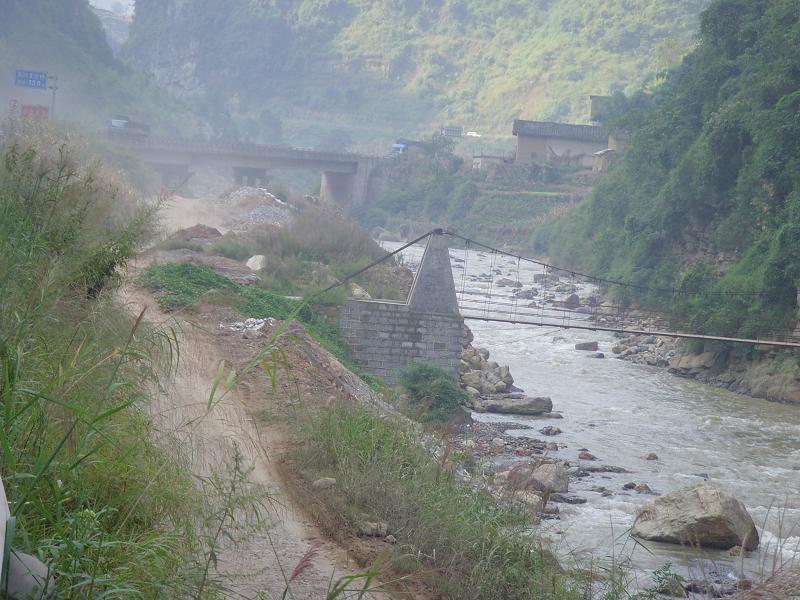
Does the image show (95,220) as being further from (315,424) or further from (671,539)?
(671,539)

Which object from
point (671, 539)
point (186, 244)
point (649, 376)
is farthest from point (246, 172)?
point (671, 539)

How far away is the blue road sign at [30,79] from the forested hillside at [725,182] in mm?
24703

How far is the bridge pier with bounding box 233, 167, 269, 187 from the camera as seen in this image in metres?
56.5

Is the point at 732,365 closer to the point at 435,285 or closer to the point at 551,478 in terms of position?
the point at 435,285

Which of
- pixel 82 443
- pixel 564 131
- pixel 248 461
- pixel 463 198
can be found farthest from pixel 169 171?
pixel 82 443

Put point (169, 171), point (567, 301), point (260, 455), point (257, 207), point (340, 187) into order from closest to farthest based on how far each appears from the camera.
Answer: point (260, 455) → point (567, 301) → point (257, 207) → point (169, 171) → point (340, 187)

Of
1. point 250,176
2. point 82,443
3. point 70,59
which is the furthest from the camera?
point 70,59

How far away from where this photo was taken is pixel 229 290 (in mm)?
15492

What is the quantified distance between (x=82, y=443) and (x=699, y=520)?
8.77m

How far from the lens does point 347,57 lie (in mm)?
121562

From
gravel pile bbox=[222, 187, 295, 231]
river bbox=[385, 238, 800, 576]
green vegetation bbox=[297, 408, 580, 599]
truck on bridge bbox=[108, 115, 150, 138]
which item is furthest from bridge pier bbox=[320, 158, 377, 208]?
green vegetation bbox=[297, 408, 580, 599]

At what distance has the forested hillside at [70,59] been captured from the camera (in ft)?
175

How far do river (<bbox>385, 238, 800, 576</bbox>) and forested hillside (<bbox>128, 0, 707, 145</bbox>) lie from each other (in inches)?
2995

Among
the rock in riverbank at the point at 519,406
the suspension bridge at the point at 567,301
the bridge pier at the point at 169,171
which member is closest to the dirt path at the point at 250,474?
the suspension bridge at the point at 567,301
